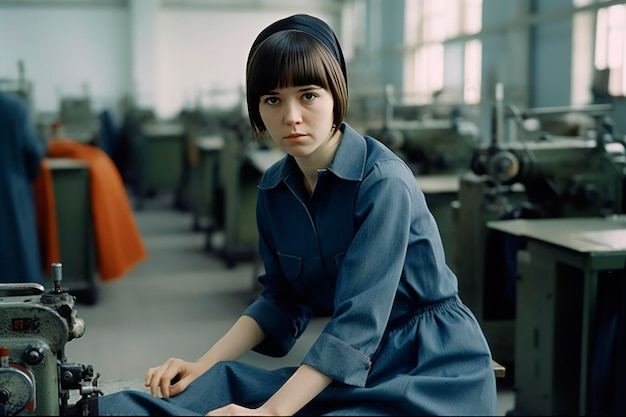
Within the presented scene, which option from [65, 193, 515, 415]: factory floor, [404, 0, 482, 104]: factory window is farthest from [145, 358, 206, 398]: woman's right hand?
[404, 0, 482, 104]: factory window

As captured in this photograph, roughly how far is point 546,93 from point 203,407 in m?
6.14

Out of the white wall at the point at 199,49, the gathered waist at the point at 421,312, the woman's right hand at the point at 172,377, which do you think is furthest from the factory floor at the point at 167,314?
the white wall at the point at 199,49

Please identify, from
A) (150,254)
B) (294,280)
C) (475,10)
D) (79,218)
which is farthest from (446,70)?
(294,280)

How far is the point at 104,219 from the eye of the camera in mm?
4008

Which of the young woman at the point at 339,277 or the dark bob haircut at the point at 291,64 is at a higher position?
the dark bob haircut at the point at 291,64

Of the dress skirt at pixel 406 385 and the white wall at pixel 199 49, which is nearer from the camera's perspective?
the dress skirt at pixel 406 385

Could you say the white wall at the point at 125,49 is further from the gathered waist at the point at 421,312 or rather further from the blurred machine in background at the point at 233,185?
the gathered waist at the point at 421,312

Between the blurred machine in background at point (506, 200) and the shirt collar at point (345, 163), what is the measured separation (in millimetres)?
1708

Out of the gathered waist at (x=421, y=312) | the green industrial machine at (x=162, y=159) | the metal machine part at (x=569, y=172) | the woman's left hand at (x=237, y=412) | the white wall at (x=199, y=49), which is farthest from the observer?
the white wall at (x=199, y=49)

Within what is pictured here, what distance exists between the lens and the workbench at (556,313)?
227 cm

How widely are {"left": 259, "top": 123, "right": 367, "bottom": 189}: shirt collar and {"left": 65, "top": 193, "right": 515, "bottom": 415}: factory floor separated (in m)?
1.17

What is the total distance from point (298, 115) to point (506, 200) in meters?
2.04

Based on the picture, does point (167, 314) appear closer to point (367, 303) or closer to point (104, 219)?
point (104, 219)

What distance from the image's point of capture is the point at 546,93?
679cm
